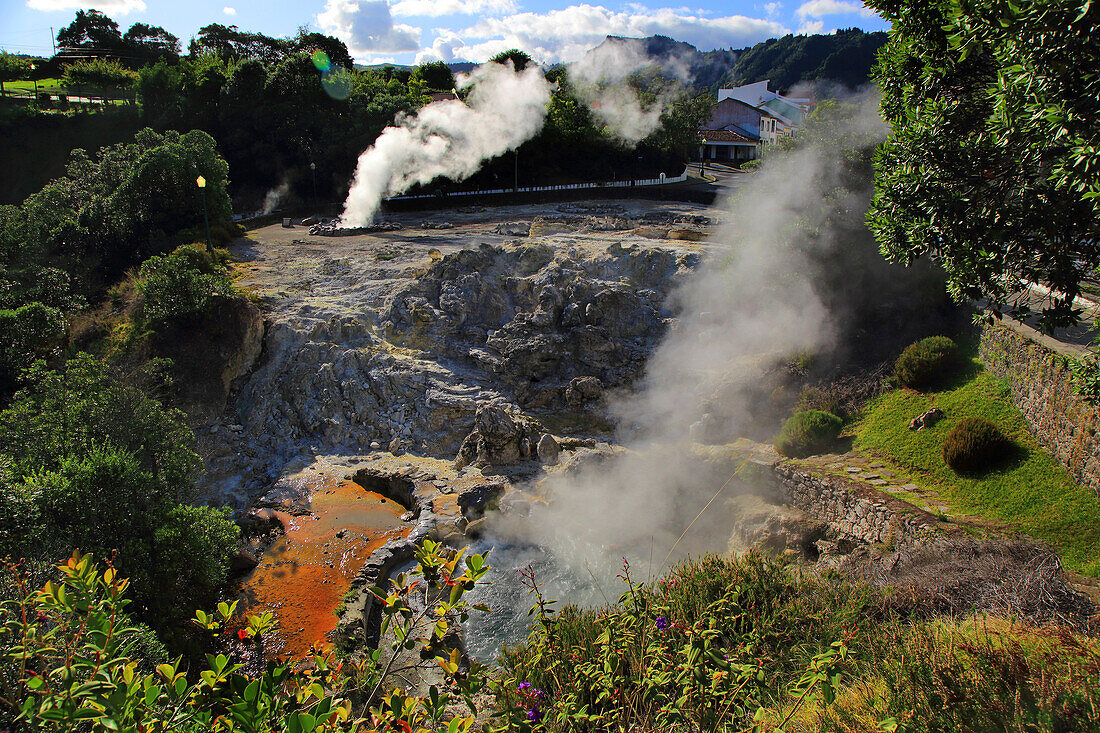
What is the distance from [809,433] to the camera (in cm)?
1117

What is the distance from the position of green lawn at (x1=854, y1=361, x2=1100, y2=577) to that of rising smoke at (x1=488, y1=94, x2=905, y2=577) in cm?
253

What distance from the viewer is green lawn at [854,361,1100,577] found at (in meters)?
7.53

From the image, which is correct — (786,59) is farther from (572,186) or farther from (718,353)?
(718,353)

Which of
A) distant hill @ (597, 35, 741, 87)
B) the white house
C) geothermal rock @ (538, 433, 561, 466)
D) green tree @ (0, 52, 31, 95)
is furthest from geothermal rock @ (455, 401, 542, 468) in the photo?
distant hill @ (597, 35, 741, 87)

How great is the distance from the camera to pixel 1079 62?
16.6 ft

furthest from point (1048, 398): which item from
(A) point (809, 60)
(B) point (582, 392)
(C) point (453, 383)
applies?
(A) point (809, 60)

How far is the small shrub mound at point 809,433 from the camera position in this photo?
1116 centimetres

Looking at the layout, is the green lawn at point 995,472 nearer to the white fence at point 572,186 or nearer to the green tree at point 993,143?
the green tree at point 993,143

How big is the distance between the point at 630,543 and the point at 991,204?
6.81 metres

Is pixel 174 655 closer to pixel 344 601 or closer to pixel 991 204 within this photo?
pixel 344 601

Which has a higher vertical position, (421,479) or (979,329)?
(979,329)

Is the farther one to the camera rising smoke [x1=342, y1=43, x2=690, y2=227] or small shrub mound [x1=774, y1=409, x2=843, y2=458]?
rising smoke [x1=342, y1=43, x2=690, y2=227]

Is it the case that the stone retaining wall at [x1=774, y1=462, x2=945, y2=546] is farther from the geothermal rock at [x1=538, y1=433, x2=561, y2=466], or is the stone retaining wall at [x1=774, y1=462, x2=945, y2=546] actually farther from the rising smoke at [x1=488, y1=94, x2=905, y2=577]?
the geothermal rock at [x1=538, y1=433, x2=561, y2=466]

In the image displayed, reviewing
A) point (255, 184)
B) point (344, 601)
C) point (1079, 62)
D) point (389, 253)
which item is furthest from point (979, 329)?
point (255, 184)
